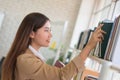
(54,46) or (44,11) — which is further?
(44,11)

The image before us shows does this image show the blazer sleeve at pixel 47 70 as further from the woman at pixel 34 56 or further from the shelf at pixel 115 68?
the shelf at pixel 115 68

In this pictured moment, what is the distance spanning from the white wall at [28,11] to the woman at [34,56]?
156 inches

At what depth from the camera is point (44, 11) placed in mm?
5480

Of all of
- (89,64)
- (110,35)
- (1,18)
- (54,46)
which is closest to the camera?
(110,35)

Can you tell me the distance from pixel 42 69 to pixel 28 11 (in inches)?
167

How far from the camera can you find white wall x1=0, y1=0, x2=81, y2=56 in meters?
5.43

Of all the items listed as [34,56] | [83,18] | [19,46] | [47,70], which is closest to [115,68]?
[47,70]

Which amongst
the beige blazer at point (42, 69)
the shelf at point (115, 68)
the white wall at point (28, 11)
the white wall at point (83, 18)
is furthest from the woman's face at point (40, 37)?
the white wall at point (28, 11)

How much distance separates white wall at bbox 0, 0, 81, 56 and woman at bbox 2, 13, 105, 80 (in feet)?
13.0

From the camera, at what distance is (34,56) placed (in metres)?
1.44

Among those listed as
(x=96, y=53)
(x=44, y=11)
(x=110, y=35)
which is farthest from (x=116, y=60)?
(x=44, y=11)

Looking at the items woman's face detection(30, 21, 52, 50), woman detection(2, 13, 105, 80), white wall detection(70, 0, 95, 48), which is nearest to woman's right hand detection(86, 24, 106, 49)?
woman detection(2, 13, 105, 80)

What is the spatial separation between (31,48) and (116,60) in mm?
491

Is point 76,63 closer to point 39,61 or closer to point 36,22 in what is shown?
point 39,61
